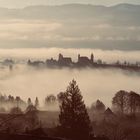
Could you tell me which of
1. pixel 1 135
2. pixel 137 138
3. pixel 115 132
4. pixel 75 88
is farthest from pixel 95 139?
pixel 115 132

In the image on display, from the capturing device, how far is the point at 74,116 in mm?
102125

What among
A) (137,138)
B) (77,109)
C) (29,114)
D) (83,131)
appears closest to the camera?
(83,131)

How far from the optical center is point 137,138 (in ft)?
520

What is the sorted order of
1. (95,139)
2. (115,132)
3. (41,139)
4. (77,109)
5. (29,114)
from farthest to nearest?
(29,114)
(115,132)
(77,109)
(95,139)
(41,139)

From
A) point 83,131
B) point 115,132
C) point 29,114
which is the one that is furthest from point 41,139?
point 29,114

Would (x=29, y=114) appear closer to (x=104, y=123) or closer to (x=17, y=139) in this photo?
(x=104, y=123)

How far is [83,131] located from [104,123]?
323ft

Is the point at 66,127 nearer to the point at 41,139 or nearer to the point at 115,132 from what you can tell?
the point at 41,139

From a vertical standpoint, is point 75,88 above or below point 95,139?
above

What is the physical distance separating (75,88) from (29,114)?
80628mm

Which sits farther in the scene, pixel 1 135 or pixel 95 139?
pixel 95 139

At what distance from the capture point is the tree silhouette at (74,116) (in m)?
95.1

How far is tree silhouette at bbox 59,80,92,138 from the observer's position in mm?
95050

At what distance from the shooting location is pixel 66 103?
106188 millimetres
